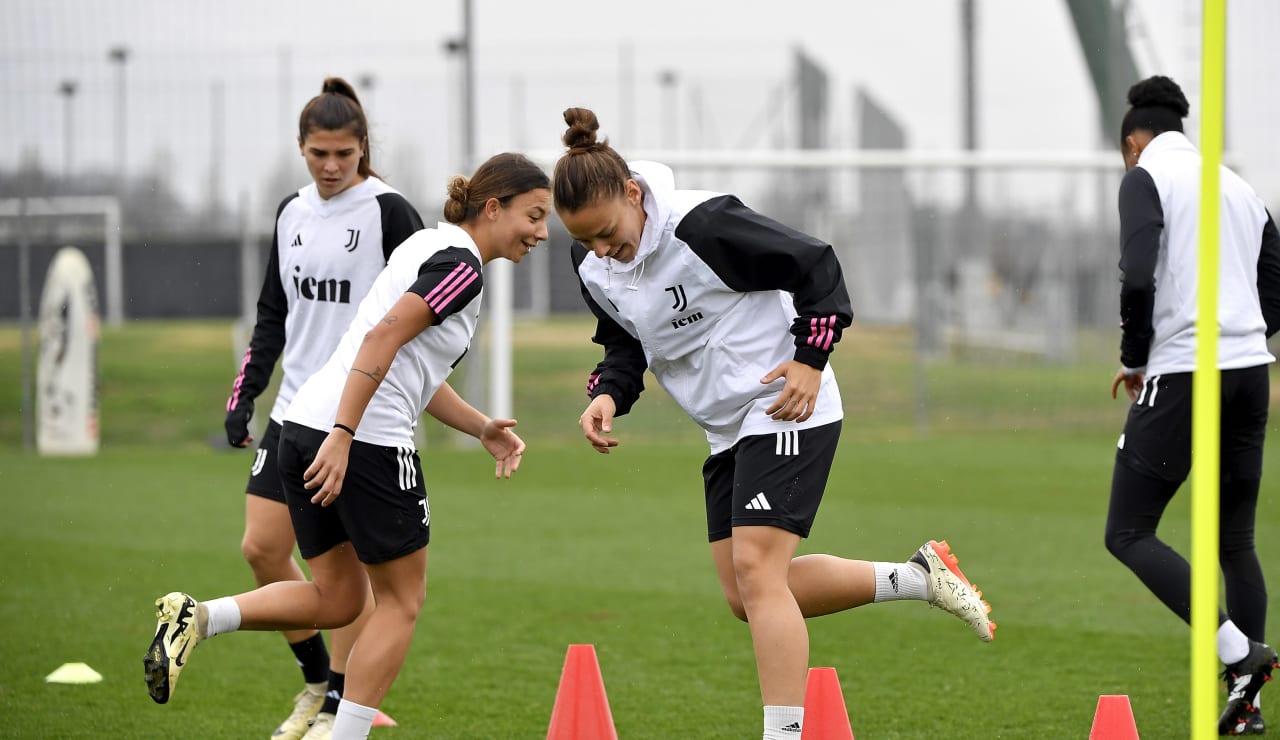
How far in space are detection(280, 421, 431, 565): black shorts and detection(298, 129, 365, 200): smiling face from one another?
1032 mm

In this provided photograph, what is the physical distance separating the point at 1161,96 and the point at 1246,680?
1.93 meters

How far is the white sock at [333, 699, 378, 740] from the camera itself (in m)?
3.97

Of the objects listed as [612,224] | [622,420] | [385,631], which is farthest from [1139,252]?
[622,420]

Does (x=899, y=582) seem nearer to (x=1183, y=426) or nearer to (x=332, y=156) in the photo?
(x=1183, y=426)

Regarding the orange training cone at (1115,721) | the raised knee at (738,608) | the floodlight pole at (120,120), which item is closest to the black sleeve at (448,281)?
the raised knee at (738,608)

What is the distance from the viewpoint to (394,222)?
482 cm

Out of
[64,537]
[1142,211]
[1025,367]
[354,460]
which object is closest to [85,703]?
[354,460]

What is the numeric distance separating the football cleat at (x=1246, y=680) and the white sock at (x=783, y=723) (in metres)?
1.61

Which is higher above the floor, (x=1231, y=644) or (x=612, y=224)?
(x=612, y=224)

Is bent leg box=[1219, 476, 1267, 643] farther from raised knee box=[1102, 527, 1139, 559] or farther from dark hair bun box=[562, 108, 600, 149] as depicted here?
dark hair bun box=[562, 108, 600, 149]

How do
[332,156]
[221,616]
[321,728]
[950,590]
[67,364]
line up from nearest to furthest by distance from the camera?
[221,616]
[950,590]
[321,728]
[332,156]
[67,364]

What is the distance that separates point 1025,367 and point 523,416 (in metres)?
6.13

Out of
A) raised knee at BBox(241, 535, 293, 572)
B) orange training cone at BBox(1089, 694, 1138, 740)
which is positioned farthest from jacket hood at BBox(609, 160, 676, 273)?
orange training cone at BBox(1089, 694, 1138, 740)

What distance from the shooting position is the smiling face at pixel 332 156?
4.71 meters
